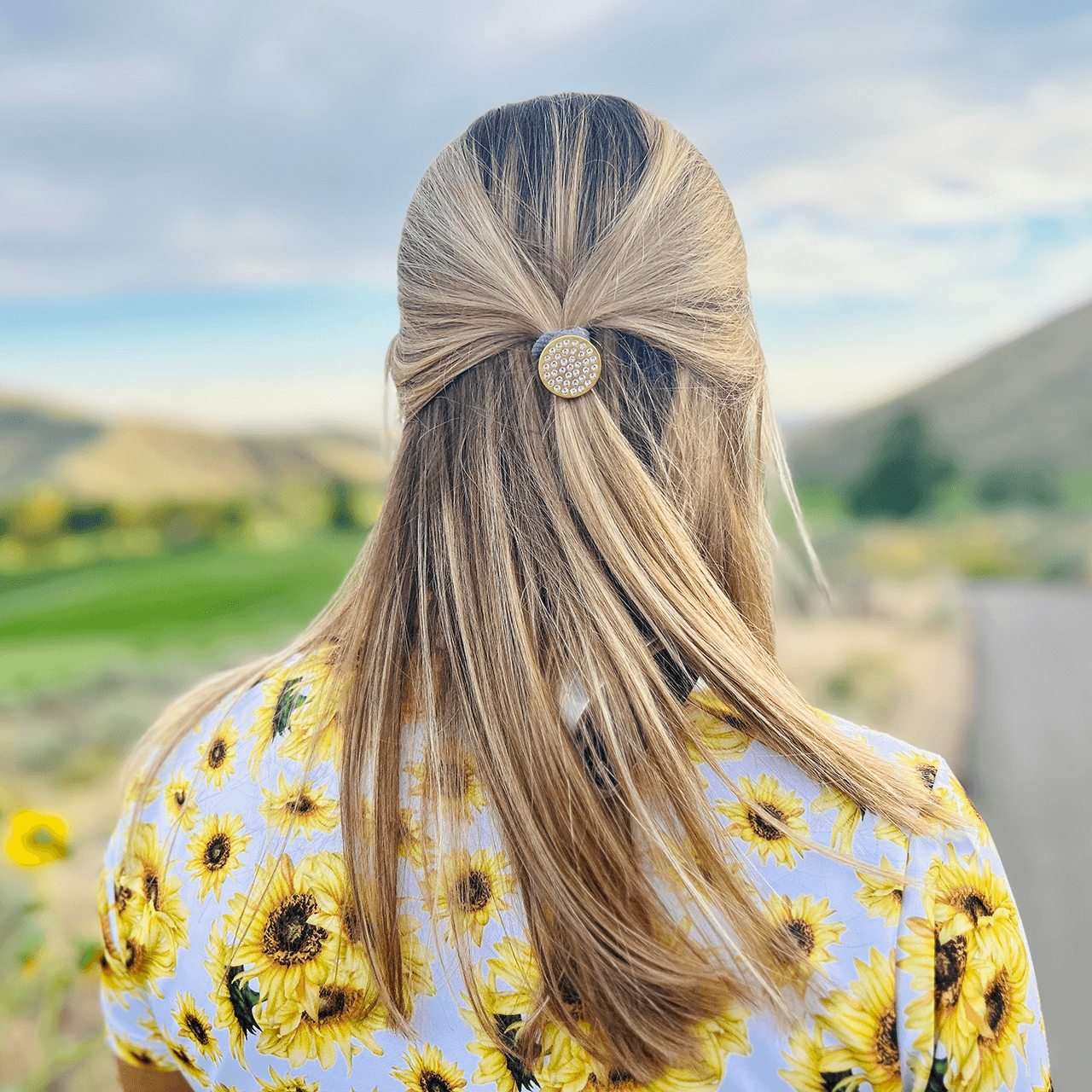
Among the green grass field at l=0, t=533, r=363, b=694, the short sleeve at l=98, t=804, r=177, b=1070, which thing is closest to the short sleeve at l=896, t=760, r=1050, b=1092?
the short sleeve at l=98, t=804, r=177, b=1070

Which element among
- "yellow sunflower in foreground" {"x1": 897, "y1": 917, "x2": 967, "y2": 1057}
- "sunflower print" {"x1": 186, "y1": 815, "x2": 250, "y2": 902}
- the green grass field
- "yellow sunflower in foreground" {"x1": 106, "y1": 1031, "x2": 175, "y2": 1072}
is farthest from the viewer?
the green grass field

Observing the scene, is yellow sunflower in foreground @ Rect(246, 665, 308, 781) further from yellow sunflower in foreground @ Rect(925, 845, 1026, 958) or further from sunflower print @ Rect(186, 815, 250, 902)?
yellow sunflower in foreground @ Rect(925, 845, 1026, 958)

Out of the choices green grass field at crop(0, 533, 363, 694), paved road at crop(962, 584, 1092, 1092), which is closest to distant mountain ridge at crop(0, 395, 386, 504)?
green grass field at crop(0, 533, 363, 694)

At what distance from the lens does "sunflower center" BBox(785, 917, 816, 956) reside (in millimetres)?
582

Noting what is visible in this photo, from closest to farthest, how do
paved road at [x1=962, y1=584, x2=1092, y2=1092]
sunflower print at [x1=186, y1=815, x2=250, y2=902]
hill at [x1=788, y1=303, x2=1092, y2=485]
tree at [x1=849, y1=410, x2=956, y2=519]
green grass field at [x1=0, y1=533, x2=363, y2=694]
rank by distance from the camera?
sunflower print at [x1=186, y1=815, x2=250, y2=902] → paved road at [x1=962, y1=584, x2=1092, y2=1092] → green grass field at [x1=0, y1=533, x2=363, y2=694] → tree at [x1=849, y1=410, x2=956, y2=519] → hill at [x1=788, y1=303, x2=1092, y2=485]

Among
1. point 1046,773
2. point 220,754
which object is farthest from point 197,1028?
point 1046,773

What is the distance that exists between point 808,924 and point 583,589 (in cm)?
29

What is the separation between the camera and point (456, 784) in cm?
64

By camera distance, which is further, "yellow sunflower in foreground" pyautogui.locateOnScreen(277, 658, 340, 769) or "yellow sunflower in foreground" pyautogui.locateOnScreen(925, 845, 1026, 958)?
"yellow sunflower in foreground" pyautogui.locateOnScreen(277, 658, 340, 769)

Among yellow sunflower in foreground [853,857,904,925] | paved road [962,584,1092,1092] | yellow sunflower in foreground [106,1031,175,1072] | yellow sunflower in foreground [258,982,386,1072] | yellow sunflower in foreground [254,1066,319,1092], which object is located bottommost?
paved road [962,584,1092,1092]

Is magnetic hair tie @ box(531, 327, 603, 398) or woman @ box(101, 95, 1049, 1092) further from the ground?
magnetic hair tie @ box(531, 327, 603, 398)

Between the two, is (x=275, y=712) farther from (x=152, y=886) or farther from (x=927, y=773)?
(x=927, y=773)

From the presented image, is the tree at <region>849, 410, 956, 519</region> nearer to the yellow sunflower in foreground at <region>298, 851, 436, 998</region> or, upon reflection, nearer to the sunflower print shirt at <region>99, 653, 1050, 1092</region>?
the sunflower print shirt at <region>99, 653, 1050, 1092</region>

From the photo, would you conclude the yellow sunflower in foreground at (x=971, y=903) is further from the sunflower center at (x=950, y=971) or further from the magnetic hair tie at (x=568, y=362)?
the magnetic hair tie at (x=568, y=362)
